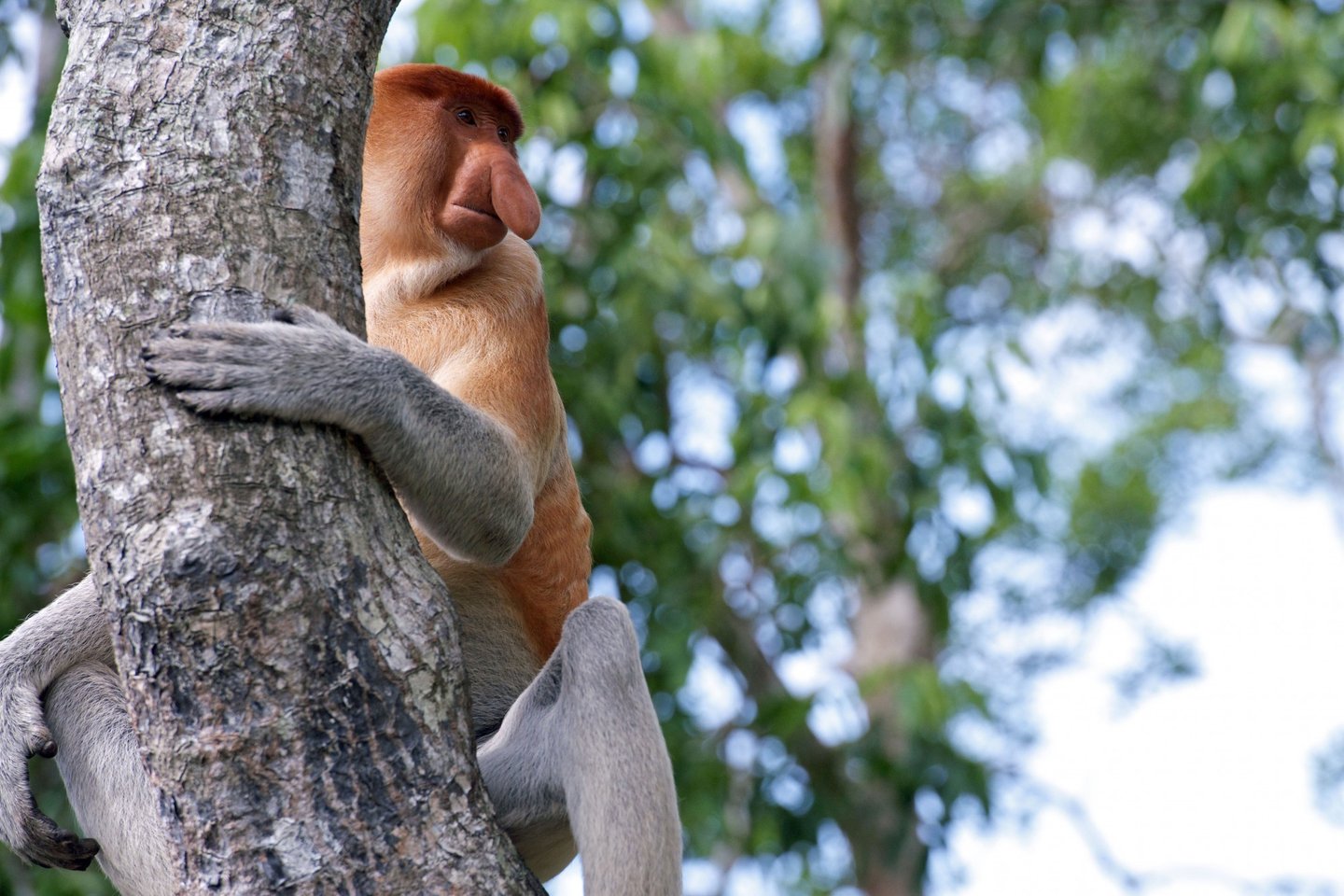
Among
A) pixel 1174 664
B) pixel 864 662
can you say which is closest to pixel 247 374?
pixel 864 662

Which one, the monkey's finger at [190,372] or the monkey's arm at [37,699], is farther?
the monkey's arm at [37,699]

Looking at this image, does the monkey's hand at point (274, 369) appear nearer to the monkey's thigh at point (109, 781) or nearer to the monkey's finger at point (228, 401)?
the monkey's finger at point (228, 401)

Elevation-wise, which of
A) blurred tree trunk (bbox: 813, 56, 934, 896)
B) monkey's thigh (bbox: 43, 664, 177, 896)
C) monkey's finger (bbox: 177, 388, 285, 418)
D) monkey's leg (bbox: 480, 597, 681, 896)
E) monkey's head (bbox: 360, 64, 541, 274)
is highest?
monkey's finger (bbox: 177, 388, 285, 418)

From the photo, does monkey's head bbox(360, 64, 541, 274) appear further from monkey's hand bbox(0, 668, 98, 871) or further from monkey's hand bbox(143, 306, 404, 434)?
monkey's hand bbox(0, 668, 98, 871)

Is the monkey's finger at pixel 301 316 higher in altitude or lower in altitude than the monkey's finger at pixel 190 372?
lower

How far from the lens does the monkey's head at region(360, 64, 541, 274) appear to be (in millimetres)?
2500

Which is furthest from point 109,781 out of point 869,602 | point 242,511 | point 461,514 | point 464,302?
point 869,602

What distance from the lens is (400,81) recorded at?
8.68 feet

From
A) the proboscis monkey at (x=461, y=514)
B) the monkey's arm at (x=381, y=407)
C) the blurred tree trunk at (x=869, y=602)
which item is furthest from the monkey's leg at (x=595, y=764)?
the blurred tree trunk at (x=869, y=602)

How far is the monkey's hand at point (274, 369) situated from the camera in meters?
1.61

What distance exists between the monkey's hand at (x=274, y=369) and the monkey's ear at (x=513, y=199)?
1.81 ft

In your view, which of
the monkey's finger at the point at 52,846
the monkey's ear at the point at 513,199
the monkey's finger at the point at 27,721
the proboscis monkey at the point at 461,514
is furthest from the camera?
the monkey's ear at the point at 513,199

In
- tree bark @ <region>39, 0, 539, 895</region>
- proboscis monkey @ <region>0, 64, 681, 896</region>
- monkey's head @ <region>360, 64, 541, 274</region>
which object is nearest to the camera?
tree bark @ <region>39, 0, 539, 895</region>

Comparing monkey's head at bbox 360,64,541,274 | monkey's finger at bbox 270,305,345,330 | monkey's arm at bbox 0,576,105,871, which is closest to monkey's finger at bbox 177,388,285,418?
monkey's finger at bbox 270,305,345,330
